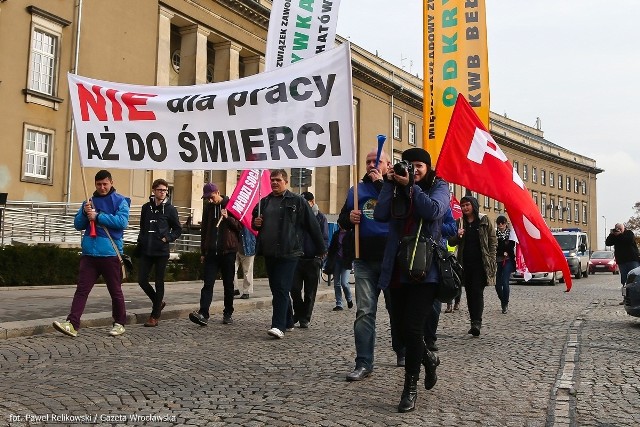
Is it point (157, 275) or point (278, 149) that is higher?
point (278, 149)

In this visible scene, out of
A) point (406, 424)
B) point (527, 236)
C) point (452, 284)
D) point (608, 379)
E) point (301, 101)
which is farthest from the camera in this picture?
point (527, 236)

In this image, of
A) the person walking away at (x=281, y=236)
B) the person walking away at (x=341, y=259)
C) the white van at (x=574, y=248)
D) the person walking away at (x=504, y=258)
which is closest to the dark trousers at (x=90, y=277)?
the person walking away at (x=281, y=236)

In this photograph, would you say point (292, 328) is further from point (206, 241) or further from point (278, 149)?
point (278, 149)

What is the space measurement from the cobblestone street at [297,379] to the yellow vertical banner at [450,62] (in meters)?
8.15

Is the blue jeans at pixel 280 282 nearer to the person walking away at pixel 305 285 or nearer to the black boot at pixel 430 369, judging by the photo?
the person walking away at pixel 305 285

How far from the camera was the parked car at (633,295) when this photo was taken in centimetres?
1038

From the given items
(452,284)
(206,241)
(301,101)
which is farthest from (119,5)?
(452,284)

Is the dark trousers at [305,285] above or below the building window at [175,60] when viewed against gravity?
below

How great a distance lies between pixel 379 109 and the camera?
175 feet

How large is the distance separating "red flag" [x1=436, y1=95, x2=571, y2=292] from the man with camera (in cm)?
817

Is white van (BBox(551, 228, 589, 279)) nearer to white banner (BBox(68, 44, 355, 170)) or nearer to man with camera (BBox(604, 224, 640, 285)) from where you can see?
man with camera (BBox(604, 224, 640, 285))

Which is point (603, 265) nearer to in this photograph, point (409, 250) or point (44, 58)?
point (44, 58)

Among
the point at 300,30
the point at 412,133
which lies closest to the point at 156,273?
the point at 300,30

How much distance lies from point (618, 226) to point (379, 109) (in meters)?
39.0
